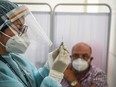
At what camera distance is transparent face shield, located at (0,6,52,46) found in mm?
1265

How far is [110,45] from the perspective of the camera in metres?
2.62

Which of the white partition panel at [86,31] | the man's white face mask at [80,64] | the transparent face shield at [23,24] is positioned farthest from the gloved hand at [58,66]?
the white partition panel at [86,31]

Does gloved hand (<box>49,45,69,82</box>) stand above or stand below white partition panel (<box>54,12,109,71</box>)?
above

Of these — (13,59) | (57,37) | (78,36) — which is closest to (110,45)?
(78,36)

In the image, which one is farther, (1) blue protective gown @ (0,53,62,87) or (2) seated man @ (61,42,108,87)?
(2) seated man @ (61,42,108,87)

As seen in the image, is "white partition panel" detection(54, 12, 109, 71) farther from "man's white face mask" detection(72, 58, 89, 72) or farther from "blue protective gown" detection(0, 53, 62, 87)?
"blue protective gown" detection(0, 53, 62, 87)

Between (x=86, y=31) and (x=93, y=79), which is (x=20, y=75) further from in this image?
(x=86, y=31)

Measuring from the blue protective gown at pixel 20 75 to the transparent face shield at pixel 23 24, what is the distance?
0.59ft

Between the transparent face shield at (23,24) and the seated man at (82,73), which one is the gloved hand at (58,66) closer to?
the transparent face shield at (23,24)

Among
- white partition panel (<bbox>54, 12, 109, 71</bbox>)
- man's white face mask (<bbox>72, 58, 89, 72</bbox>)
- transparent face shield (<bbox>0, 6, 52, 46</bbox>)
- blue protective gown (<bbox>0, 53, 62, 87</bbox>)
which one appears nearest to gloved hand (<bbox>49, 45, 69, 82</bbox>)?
blue protective gown (<bbox>0, 53, 62, 87</bbox>)

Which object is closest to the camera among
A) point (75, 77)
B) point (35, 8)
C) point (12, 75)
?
point (12, 75)

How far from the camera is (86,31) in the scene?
2.49 m

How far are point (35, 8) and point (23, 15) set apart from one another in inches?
85.2

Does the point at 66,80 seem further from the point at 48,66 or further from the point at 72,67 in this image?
the point at 48,66
